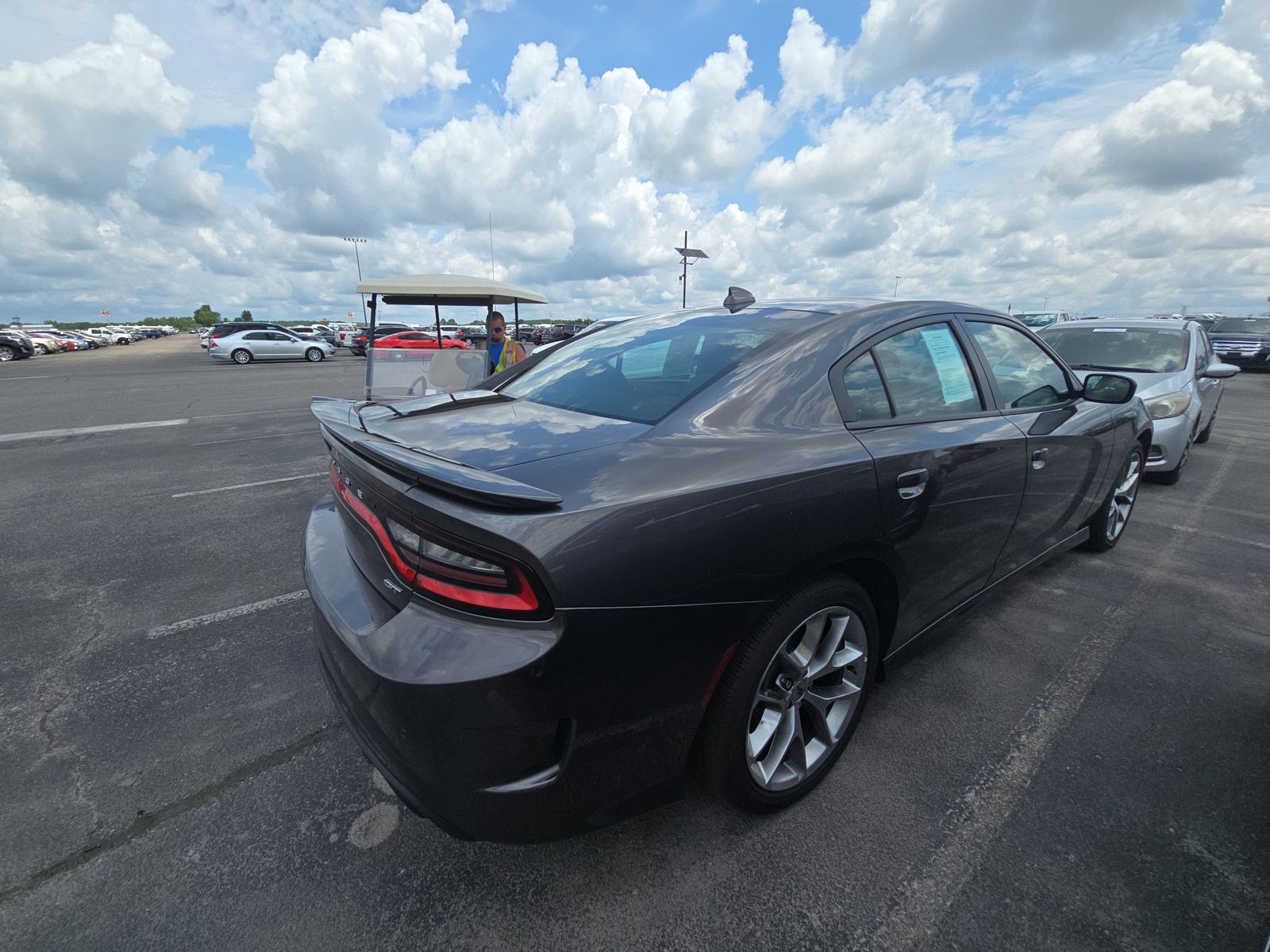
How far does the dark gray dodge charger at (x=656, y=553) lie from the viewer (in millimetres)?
1365

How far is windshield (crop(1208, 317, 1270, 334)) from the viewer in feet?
68.0

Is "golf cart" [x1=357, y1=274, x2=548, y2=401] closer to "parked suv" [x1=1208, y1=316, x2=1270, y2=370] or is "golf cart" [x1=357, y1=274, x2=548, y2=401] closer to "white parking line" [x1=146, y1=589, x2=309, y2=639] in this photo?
"white parking line" [x1=146, y1=589, x2=309, y2=639]

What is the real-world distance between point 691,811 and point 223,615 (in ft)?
9.15

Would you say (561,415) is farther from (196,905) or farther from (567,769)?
(196,905)

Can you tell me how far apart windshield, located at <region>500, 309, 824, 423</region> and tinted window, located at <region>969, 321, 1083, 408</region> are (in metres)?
1.10

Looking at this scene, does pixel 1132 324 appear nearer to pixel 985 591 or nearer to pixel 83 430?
pixel 985 591

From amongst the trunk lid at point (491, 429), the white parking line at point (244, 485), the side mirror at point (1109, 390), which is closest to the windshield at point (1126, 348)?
the side mirror at point (1109, 390)

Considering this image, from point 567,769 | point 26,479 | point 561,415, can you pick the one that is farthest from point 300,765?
point 26,479

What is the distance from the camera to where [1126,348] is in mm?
6242

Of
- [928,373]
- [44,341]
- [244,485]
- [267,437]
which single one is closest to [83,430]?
[267,437]

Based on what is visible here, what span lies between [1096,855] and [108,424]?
486 inches

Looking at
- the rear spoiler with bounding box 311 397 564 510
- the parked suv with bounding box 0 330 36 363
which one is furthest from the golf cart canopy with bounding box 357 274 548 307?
the parked suv with bounding box 0 330 36 363

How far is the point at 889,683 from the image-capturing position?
8.69 ft

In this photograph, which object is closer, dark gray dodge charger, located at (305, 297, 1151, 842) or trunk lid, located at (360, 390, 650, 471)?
dark gray dodge charger, located at (305, 297, 1151, 842)
